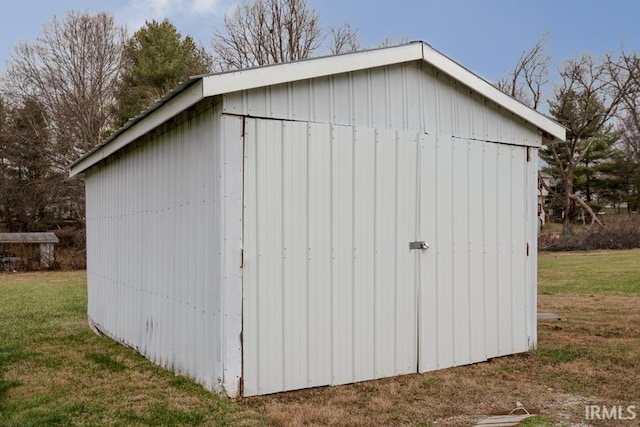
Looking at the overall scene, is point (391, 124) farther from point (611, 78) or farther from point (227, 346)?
point (611, 78)

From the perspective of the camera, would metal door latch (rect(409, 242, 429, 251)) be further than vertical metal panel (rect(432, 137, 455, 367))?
No

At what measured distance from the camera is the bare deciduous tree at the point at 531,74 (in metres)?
30.4

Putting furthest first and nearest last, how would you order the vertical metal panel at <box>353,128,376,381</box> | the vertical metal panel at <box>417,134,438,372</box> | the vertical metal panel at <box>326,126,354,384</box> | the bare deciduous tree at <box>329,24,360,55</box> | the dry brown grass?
the bare deciduous tree at <box>329,24,360,55</box>
the vertical metal panel at <box>417,134,438,372</box>
the vertical metal panel at <box>353,128,376,381</box>
the vertical metal panel at <box>326,126,354,384</box>
the dry brown grass

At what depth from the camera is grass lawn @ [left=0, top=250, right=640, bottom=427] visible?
4.10 metres

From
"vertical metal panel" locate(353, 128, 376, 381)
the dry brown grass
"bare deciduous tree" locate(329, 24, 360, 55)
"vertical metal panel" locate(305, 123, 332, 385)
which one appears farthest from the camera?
"bare deciduous tree" locate(329, 24, 360, 55)

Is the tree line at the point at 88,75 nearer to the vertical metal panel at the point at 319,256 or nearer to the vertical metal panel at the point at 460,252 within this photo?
the vertical metal panel at the point at 460,252

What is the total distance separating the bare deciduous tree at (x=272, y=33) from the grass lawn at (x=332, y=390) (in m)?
16.9

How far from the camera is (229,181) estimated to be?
4.44 metres

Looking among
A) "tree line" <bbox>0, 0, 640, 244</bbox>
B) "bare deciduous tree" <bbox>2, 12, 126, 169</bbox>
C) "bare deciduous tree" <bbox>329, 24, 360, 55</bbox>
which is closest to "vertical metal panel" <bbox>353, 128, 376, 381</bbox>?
"tree line" <bbox>0, 0, 640, 244</bbox>

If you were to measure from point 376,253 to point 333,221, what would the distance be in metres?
0.54

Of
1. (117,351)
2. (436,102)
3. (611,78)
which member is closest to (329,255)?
(436,102)

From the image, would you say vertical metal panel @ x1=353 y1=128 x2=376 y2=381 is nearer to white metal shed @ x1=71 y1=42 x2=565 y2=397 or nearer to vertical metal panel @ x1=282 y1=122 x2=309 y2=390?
white metal shed @ x1=71 y1=42 x2=565 y2=397

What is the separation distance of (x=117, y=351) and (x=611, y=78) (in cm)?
3180

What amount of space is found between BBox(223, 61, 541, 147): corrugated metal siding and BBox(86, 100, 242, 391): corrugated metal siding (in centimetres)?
45
